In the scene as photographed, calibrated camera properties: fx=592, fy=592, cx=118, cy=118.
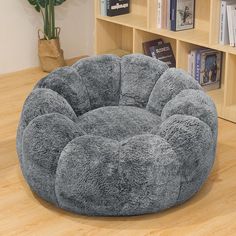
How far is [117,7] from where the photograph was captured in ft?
13.4

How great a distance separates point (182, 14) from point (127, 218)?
169 cm

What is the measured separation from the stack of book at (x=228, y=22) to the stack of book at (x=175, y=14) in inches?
16.4

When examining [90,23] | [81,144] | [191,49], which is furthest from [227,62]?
[90,23]

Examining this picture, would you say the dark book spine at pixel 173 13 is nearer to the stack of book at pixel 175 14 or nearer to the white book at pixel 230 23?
the stack of book at pixel 175 14

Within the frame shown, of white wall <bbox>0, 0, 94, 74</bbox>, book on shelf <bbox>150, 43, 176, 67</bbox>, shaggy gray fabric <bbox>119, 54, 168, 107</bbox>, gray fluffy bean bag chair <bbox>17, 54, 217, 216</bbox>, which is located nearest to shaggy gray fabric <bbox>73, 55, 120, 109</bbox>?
shaggy gray fabric <bbox>119, 54, 168, 107</bbox>

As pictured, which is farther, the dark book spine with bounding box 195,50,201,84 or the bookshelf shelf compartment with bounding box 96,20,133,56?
the bookshelf shelf compartment with bounding box 96,20,133,56

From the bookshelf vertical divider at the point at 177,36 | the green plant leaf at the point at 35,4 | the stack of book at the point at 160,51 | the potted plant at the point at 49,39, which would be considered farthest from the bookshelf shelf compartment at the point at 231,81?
the green plant leaf at the point at 35,4

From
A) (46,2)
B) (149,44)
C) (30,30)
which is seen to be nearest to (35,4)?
(46,2)

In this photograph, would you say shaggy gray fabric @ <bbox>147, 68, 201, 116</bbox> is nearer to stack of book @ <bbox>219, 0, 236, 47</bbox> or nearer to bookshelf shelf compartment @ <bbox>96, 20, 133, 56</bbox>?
stack of book @ <bbox>219, 0, 236, 47</bbox>

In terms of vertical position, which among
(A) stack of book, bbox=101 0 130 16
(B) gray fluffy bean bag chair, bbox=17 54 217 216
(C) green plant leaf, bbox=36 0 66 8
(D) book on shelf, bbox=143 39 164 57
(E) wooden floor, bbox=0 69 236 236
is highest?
(C) green plant leaf, bbox=36 0 66 8

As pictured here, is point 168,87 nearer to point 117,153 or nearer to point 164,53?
point 117,153

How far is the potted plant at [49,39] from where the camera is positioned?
4.08m

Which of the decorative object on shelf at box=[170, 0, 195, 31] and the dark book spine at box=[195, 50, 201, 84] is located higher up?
the decorative object on shelf at box=[170, 0, 195, 31]

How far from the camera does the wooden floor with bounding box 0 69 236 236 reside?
7.63 ft
